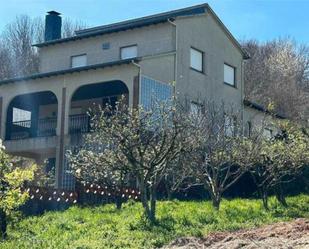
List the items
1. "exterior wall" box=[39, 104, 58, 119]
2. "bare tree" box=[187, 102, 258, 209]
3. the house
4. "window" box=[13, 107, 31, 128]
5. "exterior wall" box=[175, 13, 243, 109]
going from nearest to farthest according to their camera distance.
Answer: "bare tree" box=[187, 102, 258, 209] → the house → "exterior wall" box=[175, 13, 243, 109] → "exterior wall" box=[39, 104, 58, 119] → "window" box=[13, 107, 31, 128]

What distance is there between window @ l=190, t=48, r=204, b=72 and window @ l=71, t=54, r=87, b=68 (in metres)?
5.21

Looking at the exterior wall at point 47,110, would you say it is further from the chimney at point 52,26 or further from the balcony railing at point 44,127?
the chimney at point 52,26

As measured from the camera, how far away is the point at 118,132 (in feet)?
48.6

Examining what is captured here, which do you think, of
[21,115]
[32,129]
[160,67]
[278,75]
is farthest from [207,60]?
[278,75]

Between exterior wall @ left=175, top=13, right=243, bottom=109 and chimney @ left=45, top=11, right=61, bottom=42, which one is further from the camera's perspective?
chimney @ left=45, top=11, right=61, bottom=42

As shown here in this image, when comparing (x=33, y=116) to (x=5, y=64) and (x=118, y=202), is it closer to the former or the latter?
(x=118, y=202)

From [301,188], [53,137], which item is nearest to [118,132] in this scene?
[301,188]

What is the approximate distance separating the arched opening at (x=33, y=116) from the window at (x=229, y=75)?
7958mm

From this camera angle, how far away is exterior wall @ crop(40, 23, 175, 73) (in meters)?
28.0

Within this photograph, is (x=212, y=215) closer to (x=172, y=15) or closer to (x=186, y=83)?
(x=186, y=83)

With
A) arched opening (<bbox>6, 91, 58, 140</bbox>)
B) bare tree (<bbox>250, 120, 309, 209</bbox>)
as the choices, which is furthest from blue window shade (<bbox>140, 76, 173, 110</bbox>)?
bare tree (<bbox>250, 120, 309, 209</bbox>)

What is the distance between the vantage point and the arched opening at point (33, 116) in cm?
2950

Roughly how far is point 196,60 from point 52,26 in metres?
10.2

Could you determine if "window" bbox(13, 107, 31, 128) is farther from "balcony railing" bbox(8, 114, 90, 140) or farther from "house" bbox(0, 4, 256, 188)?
"balcony railing" bbox(8, 114, 90, 140)
